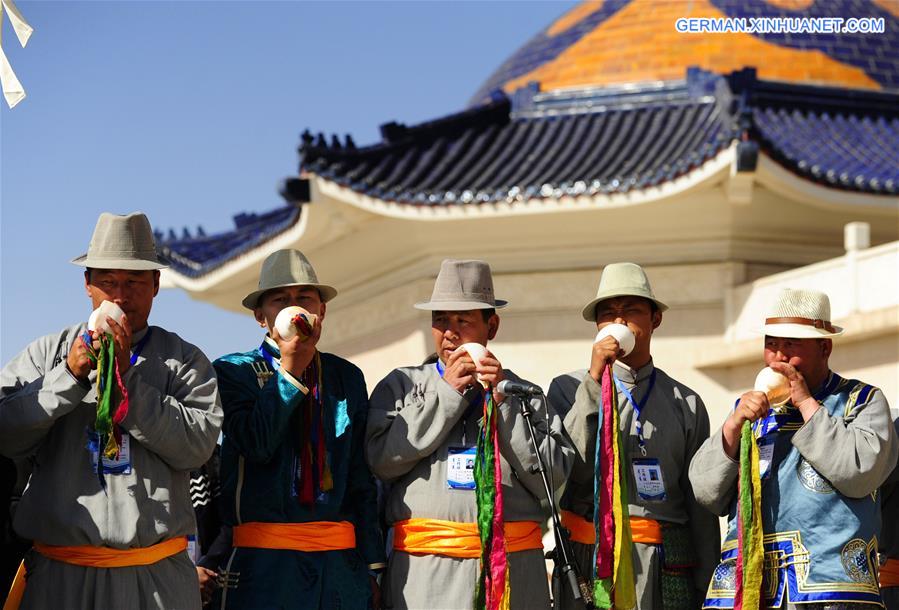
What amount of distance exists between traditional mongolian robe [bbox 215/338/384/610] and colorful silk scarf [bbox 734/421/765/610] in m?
1.44

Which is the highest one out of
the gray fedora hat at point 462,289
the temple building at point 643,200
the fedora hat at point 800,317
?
the temple building at point 643,200

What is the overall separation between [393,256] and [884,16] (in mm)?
6136

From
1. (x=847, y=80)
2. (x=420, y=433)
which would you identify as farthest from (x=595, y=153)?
(x=420, y=433)

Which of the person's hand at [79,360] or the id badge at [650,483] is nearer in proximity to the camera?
the person's hand at [79,360]

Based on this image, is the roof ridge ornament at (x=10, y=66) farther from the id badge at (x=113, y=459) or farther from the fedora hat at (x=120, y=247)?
the id badge at (x=113, y=459)

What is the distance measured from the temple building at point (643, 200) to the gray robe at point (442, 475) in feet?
19.1

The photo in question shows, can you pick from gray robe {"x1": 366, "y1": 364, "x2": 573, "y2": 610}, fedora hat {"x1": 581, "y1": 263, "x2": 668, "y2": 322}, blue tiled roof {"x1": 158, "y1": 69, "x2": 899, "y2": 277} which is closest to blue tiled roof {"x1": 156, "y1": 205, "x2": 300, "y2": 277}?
blue tiled roof {"x1": 158, "y1": 69, "x2": 899, "y2": 277}

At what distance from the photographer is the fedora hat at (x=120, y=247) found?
545cm

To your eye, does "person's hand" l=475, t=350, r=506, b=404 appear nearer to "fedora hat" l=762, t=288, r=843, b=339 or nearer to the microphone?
the microphone

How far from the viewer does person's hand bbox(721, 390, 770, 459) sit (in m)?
5.81

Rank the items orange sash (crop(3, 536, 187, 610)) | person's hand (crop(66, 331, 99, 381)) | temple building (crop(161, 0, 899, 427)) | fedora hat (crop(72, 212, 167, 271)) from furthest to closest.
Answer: temple building (crop(161, 0, 899, 427)) → fedora hat (crop(72, 212, 167, 271)) → orange sash (crop(3, 536, 187, 610)) → person's hand (crop(66, 331, 99, 381))

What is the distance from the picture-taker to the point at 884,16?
1591 cm

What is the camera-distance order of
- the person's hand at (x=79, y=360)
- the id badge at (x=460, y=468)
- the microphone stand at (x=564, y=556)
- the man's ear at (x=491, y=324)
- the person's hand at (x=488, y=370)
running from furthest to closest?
the man's ear at (x=491, y=324) < the id badge at (x=460, y=468) < the person's hand at (x=488, y=370) < the microphone stand at (x=564, y=556) < the person's hand at (x=79, y=360)

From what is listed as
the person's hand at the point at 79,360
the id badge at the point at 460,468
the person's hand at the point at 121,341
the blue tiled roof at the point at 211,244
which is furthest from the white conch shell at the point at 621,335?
the blue tiled roof at the point at 211,244
